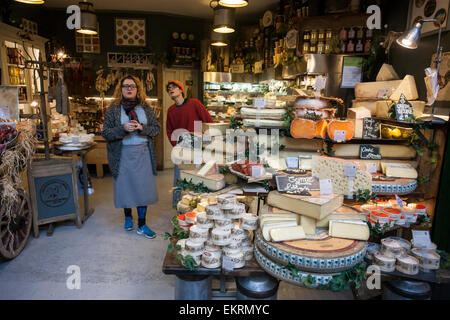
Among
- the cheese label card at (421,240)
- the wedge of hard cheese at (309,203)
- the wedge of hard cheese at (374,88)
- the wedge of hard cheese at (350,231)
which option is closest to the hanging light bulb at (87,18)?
the wedge of hard cheese at (374,88)

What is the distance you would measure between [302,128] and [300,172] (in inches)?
13.1

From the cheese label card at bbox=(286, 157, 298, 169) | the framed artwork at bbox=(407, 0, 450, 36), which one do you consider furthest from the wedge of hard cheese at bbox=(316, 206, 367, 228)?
the framed artwork at bbox=(407, 0, 450, 36)

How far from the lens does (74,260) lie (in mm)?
3311

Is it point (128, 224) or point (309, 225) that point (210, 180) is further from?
point (128, 224)

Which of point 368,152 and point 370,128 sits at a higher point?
point 370,128

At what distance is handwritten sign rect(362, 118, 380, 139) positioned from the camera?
8.84 feet

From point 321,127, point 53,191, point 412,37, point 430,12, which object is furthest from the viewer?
point 53,191

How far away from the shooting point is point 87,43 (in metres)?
7.62

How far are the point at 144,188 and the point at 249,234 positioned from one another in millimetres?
1966

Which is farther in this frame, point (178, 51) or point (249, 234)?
point (178, 51)

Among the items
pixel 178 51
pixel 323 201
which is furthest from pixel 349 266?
pixel 178 51

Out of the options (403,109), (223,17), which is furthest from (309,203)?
(223,17)
